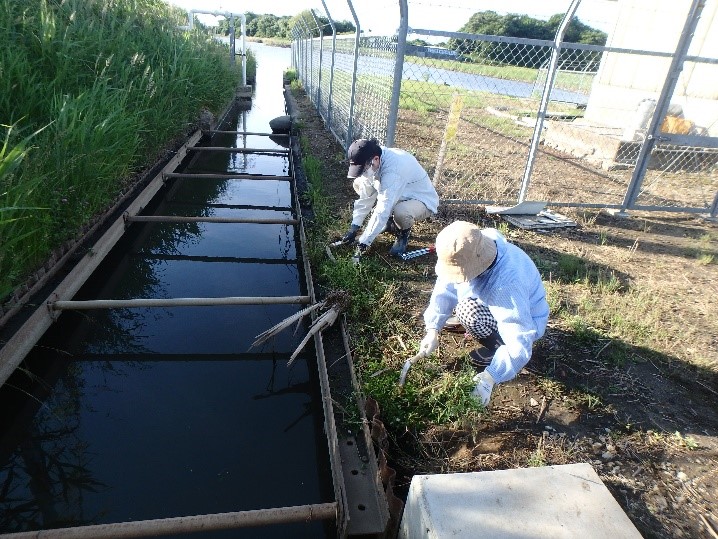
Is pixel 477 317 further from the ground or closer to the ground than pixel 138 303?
further from the ground

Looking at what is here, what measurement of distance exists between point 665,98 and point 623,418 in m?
4.29

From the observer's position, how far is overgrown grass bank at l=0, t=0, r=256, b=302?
9.93 feet

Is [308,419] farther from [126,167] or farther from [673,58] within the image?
[673,58]

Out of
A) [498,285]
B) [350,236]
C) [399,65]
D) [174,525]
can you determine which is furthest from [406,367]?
[399,65]

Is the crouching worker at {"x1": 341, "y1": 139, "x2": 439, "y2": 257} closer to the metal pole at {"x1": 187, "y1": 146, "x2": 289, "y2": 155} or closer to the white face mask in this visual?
the white face mask

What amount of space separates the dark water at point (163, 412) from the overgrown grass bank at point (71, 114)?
63 cm

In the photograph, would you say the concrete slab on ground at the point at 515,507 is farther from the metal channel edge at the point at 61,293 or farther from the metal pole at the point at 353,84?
the metal pole at the point at 353,84

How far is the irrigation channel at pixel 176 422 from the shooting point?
2084 millimetres

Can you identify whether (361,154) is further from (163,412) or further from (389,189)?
(163,412)

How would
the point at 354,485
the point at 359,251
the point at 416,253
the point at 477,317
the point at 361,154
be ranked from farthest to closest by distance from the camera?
the point at 416,253 < the point at 359,251 < the point at 361,154 < the point at 477,317 < the point at 354,485

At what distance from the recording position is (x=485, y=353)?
3.00m

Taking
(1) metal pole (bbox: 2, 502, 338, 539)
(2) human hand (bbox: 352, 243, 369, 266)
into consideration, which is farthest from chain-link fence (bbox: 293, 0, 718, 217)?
(1) metal pole (bbox: 2, 502, 338, 539)

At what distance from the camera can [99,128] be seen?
401cm

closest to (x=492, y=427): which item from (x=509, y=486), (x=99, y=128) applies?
(x=509, y=486)
